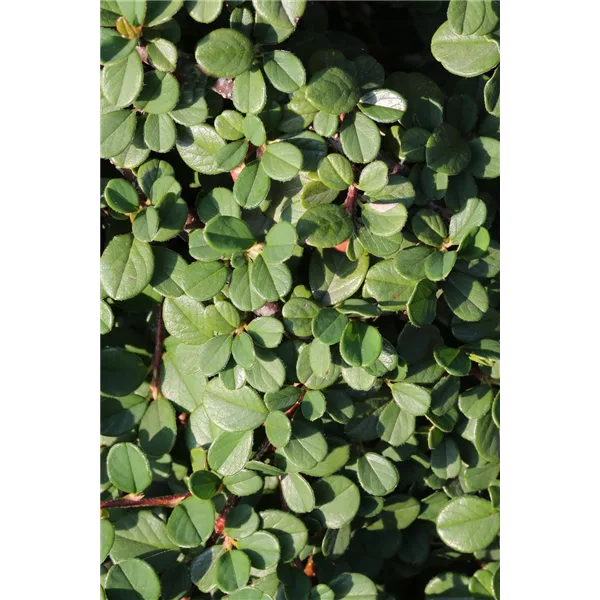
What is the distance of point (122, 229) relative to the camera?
120 cm

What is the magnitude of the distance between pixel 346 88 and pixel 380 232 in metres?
0.23

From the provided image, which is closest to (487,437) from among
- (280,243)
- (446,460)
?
(446,460)

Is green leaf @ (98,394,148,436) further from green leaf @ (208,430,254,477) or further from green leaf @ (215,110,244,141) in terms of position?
green leaf @ (215,110,244,141)

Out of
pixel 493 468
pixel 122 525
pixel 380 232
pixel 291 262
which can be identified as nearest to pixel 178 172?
pixel 291 262

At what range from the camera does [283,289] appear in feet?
3.52

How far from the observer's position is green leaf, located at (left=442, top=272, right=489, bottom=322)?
44.9 inches

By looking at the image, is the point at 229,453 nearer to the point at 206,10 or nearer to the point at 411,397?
the point at 411,397

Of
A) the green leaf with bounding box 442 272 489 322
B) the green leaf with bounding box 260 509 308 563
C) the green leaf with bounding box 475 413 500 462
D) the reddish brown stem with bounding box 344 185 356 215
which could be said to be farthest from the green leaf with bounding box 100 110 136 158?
the green leaf with bounding box 475 413 500 462

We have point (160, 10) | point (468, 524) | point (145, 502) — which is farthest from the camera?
point (468, 524)

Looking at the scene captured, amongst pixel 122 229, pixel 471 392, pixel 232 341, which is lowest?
pixel 471 392

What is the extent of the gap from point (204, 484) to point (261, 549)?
0.15 meters

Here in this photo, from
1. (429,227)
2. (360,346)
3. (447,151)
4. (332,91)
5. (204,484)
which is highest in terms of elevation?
(332,91)

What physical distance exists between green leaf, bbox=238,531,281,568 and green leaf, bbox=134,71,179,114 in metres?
0.71

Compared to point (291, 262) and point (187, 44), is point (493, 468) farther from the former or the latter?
point (187, 44)
